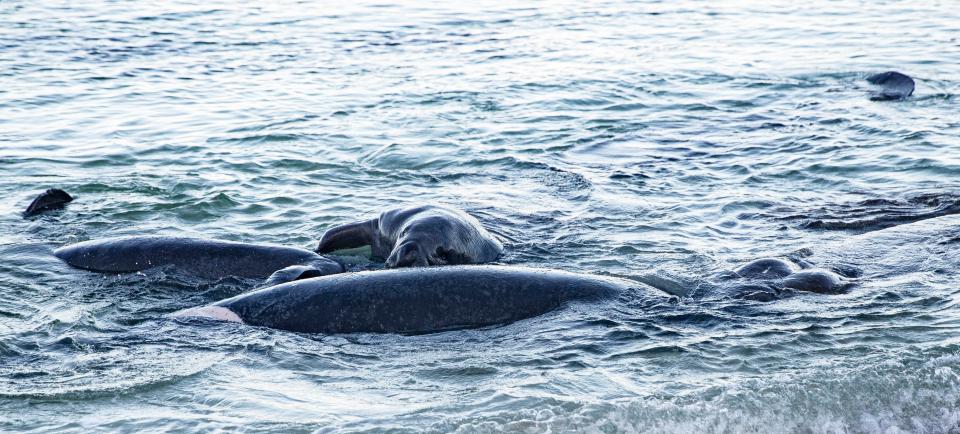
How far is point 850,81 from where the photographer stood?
64.3 feet

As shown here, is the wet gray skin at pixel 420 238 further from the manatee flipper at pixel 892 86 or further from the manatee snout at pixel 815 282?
the manatee flipper at pixel 892 86

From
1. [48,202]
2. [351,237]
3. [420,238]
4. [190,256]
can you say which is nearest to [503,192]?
[351,237]

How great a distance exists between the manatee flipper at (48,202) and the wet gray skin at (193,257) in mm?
1865

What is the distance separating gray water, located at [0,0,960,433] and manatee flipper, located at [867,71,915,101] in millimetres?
266

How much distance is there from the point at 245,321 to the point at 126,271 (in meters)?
2.05

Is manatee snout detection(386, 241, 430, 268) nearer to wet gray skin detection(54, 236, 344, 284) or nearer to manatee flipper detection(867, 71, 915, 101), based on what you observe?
wet gray skin detection(54, 236, 344, 284)

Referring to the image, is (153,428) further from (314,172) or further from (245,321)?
(314,172)

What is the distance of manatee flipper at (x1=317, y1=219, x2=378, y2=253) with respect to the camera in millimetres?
10750

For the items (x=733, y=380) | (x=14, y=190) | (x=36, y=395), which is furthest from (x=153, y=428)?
(x=14, y=190)

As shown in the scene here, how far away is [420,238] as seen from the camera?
31.9 feet

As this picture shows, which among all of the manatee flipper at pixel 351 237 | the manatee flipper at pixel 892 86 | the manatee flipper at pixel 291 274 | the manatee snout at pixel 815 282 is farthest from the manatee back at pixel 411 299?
the manatee flipper at pixel 892 86

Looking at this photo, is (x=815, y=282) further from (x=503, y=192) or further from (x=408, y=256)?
(x=503, y=192)

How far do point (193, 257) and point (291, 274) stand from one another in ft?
4.04

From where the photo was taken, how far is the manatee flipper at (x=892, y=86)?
17.8 m
